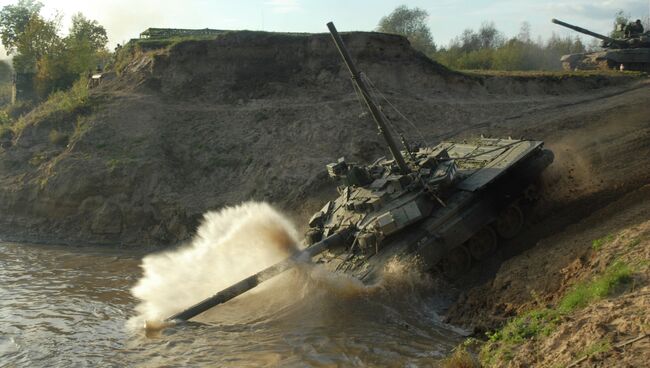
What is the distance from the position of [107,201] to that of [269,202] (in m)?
5.46

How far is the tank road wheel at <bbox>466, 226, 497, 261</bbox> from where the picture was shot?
14.5 metres

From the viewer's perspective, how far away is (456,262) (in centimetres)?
1420

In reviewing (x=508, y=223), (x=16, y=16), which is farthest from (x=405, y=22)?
(x=508, y=223)

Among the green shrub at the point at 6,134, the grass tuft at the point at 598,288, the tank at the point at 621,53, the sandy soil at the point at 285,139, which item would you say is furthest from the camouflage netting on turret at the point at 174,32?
the grass tuft at the point at 598,288

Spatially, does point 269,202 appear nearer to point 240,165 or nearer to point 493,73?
point 240,165

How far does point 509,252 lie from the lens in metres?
14.3

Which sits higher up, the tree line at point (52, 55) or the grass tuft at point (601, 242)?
the tree line at point (52, 55)

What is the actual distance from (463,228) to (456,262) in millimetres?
890

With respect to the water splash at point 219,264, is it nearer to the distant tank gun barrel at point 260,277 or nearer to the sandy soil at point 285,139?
the distant tank gun barrel at point 260,277

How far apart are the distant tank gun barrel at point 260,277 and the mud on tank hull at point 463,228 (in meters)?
0.34

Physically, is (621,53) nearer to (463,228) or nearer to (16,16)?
(463,228)

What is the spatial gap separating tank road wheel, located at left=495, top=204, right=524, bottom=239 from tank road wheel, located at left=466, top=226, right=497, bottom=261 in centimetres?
29

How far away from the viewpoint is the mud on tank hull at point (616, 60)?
93.0ft

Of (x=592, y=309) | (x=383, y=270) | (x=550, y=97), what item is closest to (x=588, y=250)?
(x=592, y=309)
